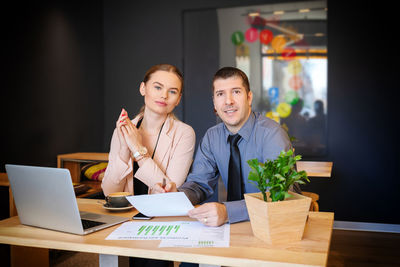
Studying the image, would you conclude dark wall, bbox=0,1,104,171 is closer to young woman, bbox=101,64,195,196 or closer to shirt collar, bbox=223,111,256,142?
young woman, bbox=101,64,195,196

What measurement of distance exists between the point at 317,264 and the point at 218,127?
106 centimetres

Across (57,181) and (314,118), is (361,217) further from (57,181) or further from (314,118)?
(57,181)

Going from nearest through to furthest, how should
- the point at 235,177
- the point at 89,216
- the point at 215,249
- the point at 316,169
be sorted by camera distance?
the point at 215,249
the point at 89,216
the point at 235,177
the point at 316,169

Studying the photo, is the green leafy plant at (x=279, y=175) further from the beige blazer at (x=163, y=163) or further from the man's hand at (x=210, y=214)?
the beige blazer at (x=163, y=163)

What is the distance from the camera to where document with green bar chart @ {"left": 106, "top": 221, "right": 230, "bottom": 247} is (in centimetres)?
118

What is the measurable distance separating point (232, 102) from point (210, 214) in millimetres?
668

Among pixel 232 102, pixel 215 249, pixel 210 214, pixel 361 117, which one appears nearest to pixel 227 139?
pixel 232 102

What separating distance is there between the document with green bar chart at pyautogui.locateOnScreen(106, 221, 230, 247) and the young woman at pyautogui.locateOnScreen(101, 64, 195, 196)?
62 cm

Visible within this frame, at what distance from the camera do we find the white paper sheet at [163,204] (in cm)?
136

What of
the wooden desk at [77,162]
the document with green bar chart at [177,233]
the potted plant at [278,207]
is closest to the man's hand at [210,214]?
the document with green bar chart at [177,233]

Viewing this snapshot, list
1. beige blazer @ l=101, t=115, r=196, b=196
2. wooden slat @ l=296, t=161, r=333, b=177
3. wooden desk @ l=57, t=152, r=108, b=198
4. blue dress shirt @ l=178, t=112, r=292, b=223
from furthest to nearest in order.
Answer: wooden desk @ l=57, t=152, r=108, b=198
wooden slat @ l=296, t=161, r=333, b=177
beige blazer @ l=101, t=115, r=196, b=196
blue dress shirt @ l=178, t=112, r=292, b=223

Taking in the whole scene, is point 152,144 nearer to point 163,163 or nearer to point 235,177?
point 163,163

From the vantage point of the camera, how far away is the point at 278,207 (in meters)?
1.14

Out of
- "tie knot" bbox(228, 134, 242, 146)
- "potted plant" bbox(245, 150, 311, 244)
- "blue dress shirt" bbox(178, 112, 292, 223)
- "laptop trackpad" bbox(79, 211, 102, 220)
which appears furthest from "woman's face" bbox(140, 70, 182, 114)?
"potted plant" bbox(245, 150, 311, 244)
